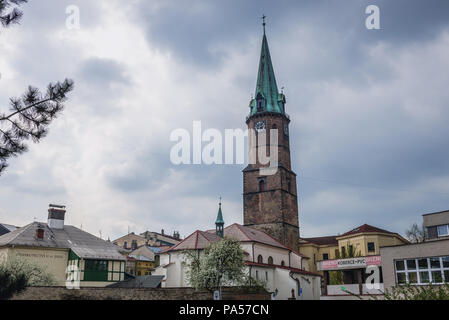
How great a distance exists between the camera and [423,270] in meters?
25.4

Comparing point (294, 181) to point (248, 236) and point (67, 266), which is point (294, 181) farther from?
point (67, 266)

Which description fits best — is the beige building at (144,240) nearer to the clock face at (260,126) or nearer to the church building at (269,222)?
the church building at (269,222)

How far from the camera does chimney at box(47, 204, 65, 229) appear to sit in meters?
44.8

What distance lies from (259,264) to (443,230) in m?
18.3

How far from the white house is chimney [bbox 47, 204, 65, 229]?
11660mm

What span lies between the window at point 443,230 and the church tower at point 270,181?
2627cm

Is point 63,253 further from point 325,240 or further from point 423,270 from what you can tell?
point 325,240

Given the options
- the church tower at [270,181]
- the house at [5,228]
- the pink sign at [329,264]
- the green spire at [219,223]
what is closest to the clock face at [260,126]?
the church tower at [270,181]

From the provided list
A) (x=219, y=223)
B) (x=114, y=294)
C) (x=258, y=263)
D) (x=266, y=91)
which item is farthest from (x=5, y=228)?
(x=266, y=91)

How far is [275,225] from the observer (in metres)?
60.5

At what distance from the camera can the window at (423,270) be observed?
2464cm

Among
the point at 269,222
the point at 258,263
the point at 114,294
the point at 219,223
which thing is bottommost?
the point at 114,294
